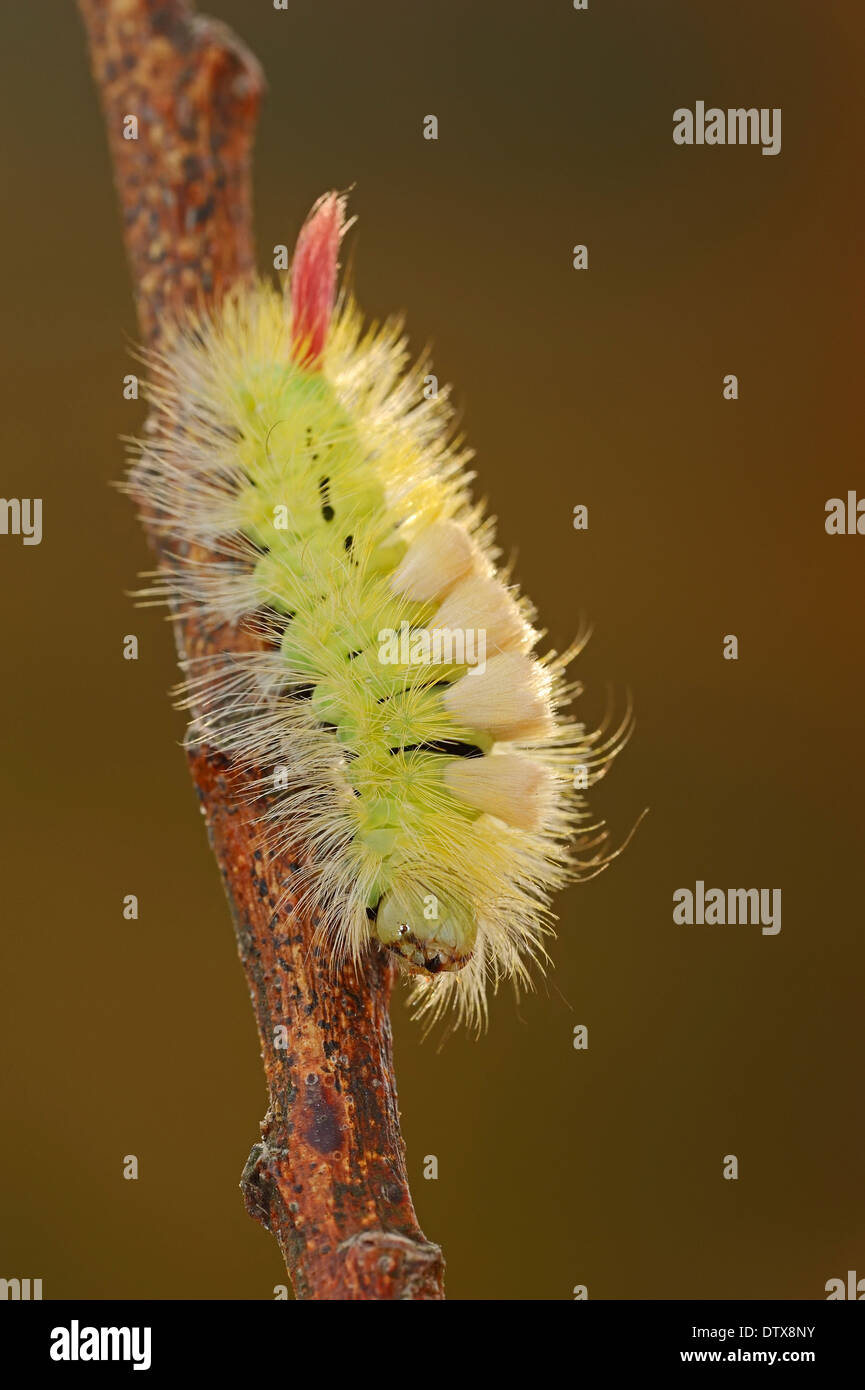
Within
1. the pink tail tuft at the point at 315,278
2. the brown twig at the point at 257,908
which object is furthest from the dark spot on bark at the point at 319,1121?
the pink tail tuft at the point at 315,278

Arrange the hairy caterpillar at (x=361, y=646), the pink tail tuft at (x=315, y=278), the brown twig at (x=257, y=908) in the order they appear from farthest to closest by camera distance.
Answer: the pink tail tuft at (x=315, y=278), the hairy caterpillar at (x=361, y=646), the brown twig at (x=257, y=908)

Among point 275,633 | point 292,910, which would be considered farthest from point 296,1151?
point 275,633

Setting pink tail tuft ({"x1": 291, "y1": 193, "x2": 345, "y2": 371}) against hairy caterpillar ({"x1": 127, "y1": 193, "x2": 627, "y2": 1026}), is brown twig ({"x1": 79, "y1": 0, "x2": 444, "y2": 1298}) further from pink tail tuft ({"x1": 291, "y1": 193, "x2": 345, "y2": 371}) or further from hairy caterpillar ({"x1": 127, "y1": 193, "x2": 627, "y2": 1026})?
pink tail tuft ({"x1": 291, "y1": 193, "x2": 345, "y2": 371})

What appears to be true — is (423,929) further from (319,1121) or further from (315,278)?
(315,278)

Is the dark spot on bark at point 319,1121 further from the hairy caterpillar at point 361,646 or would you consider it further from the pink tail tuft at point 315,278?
the pink tail tuft at point 315,278

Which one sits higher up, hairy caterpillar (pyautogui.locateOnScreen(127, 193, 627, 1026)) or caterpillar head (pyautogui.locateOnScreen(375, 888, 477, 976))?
hairy caterpillar (pyautogui.locateOnScreen(127, 193, 627, 1026))

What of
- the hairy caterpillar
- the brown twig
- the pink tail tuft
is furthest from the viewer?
the pink tail tuft

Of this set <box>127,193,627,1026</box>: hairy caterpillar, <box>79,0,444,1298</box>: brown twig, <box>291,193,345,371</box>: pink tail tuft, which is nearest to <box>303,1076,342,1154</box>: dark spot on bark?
<box>79,0,444,1298</box>: brown twig

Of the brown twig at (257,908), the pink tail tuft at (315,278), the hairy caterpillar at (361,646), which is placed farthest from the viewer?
the pink tail tuft at (315,278)
